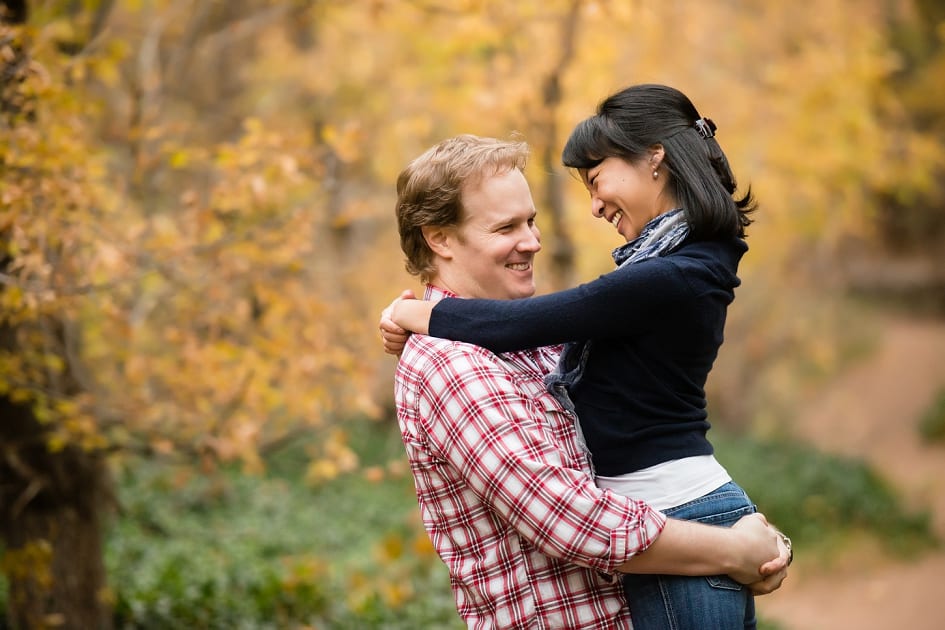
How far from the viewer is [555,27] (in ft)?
28.0

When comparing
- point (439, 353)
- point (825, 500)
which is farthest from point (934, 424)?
point (439, 353)

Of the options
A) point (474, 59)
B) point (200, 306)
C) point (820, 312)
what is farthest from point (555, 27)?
point (820, 312)

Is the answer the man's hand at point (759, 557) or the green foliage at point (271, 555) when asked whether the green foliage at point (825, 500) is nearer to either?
the green foliage at point (271, 555)

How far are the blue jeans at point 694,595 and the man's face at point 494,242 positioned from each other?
2.20 ft

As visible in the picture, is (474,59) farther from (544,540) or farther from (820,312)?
(820,312)

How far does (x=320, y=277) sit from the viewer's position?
29.0 feet

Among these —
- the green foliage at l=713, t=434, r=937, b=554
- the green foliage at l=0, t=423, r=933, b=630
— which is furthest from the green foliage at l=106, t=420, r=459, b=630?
the green foliage at l=713, t=434, r=937, b=554

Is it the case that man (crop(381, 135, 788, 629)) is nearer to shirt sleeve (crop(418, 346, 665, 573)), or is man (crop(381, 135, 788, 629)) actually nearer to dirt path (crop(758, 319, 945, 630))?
shirt sleeve (crop(418, 346, 665, 573))

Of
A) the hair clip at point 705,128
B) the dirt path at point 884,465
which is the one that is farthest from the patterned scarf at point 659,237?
the dirt path at point 884,465

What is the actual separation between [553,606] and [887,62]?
10.1 metres

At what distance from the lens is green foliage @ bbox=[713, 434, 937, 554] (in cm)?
1151

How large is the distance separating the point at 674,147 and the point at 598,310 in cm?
47

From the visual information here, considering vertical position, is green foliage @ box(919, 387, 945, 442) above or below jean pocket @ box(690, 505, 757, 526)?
below

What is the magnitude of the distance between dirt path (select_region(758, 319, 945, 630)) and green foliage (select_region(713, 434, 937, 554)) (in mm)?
432
